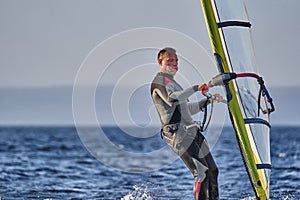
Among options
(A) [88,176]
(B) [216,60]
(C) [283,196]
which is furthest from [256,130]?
(A) [88,176]

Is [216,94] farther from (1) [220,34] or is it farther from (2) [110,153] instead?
(2) [110,153]

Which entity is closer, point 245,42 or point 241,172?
point 245,42

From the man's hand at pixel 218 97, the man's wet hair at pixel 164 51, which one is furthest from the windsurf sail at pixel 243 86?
the man's wet hair at pixel 164 51

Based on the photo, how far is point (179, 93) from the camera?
27.1ft

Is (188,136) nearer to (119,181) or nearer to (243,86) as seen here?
(243,86)

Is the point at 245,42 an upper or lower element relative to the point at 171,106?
upper

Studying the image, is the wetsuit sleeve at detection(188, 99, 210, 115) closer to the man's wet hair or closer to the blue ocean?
the man's wet hair

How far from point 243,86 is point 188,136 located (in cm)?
105

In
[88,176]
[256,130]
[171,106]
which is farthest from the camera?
[88,176]

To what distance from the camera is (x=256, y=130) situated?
9180mm

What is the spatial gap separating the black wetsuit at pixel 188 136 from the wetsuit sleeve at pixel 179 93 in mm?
109

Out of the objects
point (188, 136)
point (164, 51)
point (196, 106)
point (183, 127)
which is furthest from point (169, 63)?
point (188, 136)

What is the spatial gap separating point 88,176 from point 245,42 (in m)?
9.26

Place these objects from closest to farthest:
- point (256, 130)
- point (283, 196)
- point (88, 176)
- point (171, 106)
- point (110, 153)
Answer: point (171, 106)
point (256, 130)
point (283, 196)
point (88, 176)
point (110, 153)
